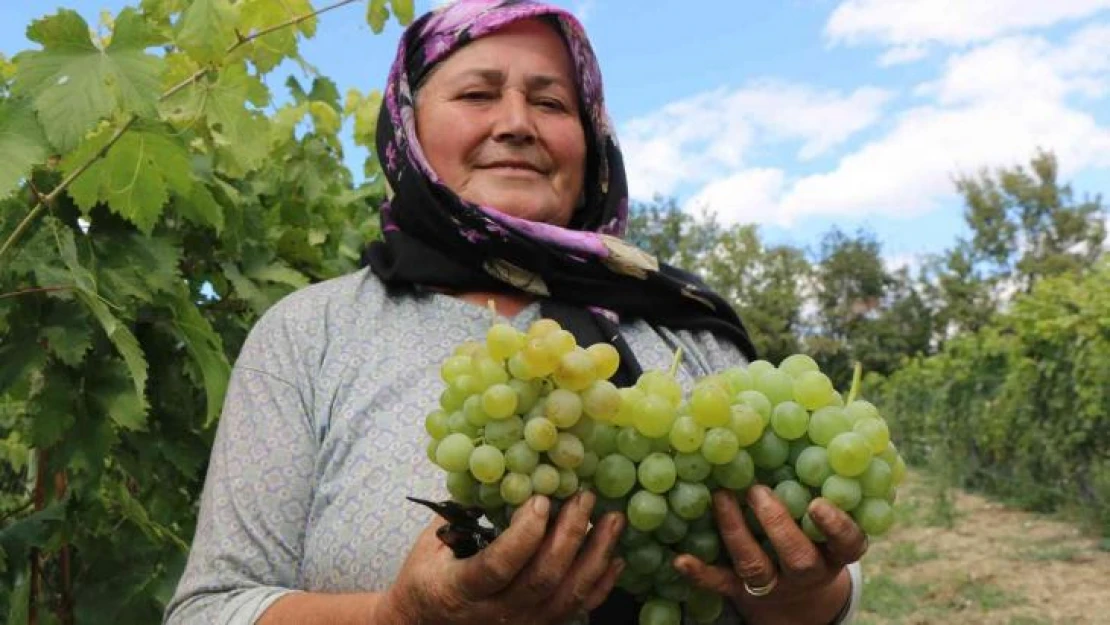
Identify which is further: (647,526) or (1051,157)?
(1051,157)

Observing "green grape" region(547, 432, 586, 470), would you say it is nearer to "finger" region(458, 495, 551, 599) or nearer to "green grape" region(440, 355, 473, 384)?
"finger" region(458, 495, 551, 599)

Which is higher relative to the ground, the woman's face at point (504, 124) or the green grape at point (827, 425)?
the woman's face at point (504, 124)

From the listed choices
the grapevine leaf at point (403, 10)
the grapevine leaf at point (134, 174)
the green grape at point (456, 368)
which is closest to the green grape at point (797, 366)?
the green grape at point (456, 368)

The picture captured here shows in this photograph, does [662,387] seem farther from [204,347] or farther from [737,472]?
[204,347]

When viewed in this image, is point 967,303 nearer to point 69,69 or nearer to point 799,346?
point 799,346

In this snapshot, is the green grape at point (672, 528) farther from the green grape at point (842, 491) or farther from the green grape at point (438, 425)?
the green grape at point (438, 425)

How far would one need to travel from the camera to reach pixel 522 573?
1.32 m

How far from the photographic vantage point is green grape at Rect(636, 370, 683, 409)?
1.36 meters

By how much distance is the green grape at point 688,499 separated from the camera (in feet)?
4.39

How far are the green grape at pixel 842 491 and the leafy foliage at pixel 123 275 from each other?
→ 1225 millimetres

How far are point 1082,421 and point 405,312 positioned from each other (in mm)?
9317

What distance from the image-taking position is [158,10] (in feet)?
8.70

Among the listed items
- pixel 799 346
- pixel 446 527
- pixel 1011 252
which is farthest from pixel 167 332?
pixel 1011 252

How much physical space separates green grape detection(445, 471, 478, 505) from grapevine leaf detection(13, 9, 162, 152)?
3.10 ft
